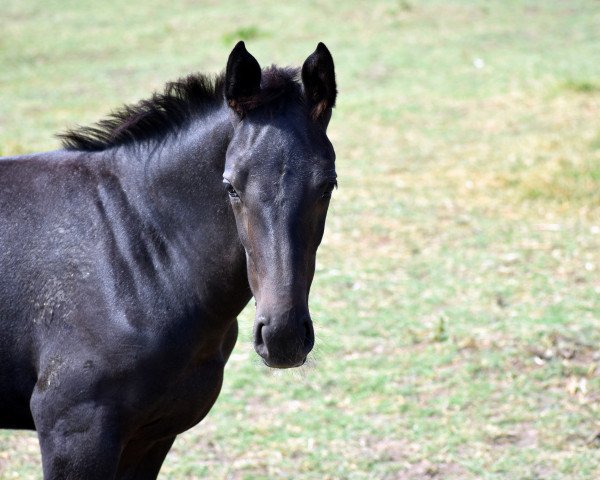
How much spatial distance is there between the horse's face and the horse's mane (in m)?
0.06

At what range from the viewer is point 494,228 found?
7.68 m

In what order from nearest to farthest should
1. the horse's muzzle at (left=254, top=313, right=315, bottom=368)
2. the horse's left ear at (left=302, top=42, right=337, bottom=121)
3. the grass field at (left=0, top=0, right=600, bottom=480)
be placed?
the horse's muzzle at (left=254, top=313, right=315, bottom=368), the horse's left ear at (left=302, top=42, right=337, bottom=121), the grass field at (left=0, top=0, right=600, bottom=480)

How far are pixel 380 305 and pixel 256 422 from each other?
5.46 ft

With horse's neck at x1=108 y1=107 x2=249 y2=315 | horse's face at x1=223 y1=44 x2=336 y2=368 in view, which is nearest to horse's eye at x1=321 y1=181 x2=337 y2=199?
horse's face at x1=223 y1=44 x2=336 y2=368

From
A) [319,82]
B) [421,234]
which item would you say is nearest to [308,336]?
[319,82]

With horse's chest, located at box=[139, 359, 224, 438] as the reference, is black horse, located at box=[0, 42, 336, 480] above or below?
above

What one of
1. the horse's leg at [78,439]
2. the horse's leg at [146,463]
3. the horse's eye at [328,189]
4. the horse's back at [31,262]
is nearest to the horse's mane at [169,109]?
the horse's back at [31,262]

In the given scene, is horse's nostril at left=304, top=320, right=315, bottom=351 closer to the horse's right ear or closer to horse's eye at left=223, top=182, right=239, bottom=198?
horse's eye at left=223, top=182, right=239, bottom=198

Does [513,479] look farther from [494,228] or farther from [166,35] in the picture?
[166,35]

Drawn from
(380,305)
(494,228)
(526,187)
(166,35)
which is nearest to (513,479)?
(380,305)

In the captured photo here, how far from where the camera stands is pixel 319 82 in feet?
9.55

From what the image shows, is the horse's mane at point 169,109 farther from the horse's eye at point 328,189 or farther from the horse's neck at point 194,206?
the horse's eye at point 328,189

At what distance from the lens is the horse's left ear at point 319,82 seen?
2869 millimetres

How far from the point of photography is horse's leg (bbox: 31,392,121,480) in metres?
2.89
